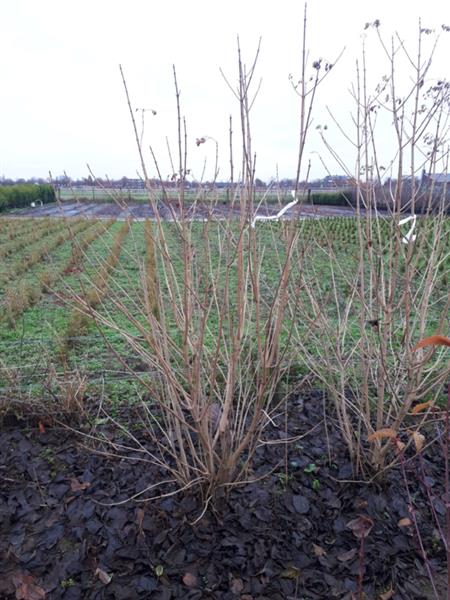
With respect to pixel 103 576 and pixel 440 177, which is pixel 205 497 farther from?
pixel 440 177

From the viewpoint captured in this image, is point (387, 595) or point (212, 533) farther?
point (212, 533)

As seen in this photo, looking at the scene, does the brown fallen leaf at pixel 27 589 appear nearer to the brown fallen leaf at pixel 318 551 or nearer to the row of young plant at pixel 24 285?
the brown fallen leaf at pixel 318 551

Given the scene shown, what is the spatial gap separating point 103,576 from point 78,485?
52 cm

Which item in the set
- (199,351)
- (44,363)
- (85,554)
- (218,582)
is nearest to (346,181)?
(199,351)

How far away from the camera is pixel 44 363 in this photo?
11.2 feet

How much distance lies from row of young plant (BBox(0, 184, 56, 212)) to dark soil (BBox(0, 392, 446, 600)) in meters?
22.5

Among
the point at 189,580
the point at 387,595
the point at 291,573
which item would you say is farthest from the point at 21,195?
the point at 387,595

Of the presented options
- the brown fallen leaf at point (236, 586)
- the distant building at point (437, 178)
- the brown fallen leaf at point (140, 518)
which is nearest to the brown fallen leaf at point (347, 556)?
the brown fallen leaf at point (236, 586)

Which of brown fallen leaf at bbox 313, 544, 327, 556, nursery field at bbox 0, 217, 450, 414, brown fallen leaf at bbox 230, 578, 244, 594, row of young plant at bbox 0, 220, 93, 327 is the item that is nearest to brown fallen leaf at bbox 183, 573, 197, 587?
brown fallen leaf at bbox 230, 578, 244, 594

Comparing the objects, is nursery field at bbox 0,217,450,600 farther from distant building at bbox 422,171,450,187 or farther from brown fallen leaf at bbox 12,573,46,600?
distant building at bbox 422,171,450,187

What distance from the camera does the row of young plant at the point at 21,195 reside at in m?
23.9

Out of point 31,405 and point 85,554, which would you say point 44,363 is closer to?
point 31,405

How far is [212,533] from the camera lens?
199 centimetres

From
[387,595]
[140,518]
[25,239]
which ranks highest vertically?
[140,518]
